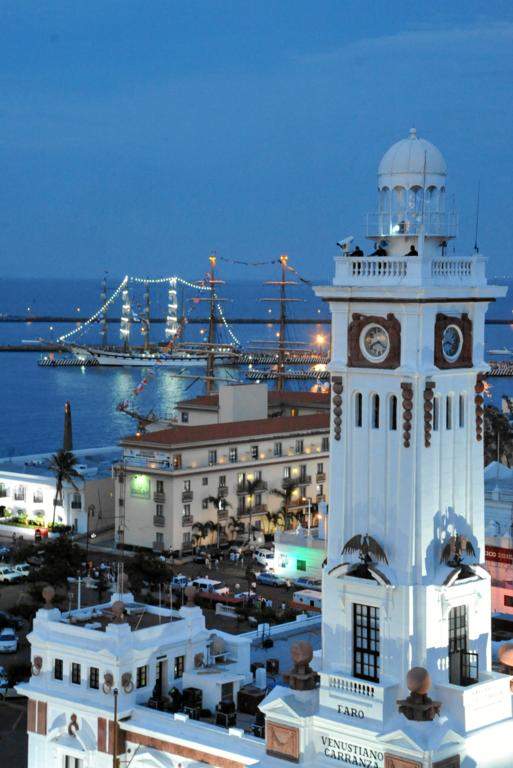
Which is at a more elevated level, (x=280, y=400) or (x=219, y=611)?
(x=280, y=400)

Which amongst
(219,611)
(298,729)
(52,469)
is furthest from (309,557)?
(298,729)

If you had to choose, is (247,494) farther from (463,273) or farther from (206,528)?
(463,273)

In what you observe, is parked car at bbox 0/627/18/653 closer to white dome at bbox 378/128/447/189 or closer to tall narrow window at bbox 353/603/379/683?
tall narrow window at bbox 353/603/379/683

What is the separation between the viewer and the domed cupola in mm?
25141

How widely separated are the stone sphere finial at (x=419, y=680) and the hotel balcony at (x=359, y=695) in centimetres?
90

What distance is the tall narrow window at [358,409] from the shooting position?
83.2 feet

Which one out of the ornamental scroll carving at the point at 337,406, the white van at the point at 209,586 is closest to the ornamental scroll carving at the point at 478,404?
the ornamental scroll carving at the point at 337,406

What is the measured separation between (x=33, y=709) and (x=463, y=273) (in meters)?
12.1

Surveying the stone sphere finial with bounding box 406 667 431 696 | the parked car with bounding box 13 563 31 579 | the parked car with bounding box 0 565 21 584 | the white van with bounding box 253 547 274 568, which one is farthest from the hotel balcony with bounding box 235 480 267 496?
the stone sphere finial with bounding box 406 667 431 696

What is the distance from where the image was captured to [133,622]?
31.7 m

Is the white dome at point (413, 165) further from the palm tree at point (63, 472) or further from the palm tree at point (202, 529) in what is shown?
the palm tree at point (63, 472)

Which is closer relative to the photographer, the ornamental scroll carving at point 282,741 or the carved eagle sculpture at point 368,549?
the carved eagle sculpture at point 368,549

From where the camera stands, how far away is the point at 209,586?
56.7 meters

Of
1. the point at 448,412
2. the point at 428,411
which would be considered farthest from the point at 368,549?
the point at 448,412
